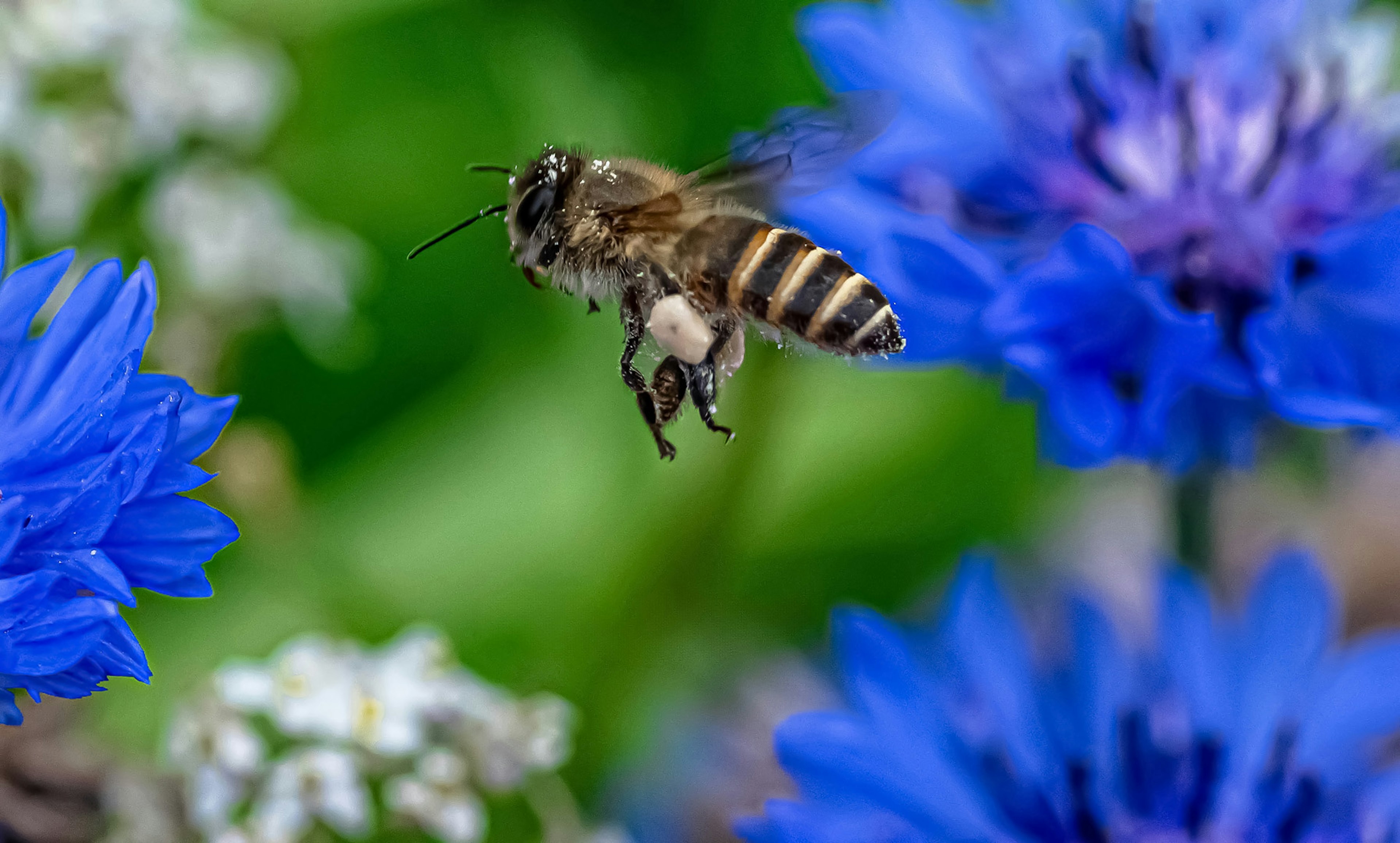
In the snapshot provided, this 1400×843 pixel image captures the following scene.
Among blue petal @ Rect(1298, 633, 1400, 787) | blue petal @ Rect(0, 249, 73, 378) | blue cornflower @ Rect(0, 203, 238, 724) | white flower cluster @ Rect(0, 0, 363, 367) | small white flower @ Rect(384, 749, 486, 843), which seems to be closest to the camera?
blue cornflower @ Rect(0, 203, 238, 724)

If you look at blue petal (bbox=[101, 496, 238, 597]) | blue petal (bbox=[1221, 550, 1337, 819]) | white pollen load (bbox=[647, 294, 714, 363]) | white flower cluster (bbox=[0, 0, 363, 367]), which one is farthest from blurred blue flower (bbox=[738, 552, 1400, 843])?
white flower cluster (bbox=[0, 0, 363, 367])

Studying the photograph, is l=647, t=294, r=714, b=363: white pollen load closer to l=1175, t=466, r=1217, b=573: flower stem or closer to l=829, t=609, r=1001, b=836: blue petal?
l=829, t=609, r=1001, b=836: blue petal

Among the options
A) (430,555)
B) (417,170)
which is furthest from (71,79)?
Result: (430,555)

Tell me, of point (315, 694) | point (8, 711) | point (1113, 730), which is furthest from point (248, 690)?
point (1113, 730)

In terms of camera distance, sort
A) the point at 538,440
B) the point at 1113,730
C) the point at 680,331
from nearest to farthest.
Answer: the point at 680,331
the point at 1113,730
the point at 538,440

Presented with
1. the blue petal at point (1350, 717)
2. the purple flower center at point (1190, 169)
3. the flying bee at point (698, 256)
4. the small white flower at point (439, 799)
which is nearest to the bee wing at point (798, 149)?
the flying bee at point (698, 256)

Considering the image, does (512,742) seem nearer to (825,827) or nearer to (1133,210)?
(825,827)

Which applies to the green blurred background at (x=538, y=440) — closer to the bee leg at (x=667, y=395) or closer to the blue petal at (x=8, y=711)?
the bee leg at (x=667, y=395)
